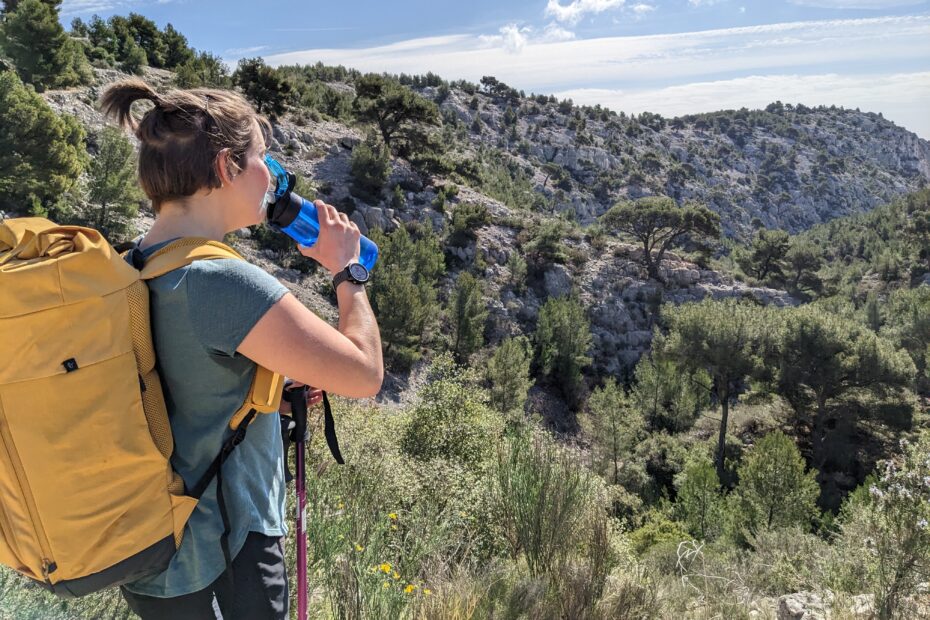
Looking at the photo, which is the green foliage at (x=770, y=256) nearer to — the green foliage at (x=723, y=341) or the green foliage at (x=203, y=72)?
the green foliage at (x=723, y=341)

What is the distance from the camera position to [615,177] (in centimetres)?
6775

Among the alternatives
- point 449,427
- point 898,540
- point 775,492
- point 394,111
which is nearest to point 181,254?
point 898,540

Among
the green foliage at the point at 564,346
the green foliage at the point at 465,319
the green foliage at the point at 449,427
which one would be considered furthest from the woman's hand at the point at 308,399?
the green foliage at the point at 564,346

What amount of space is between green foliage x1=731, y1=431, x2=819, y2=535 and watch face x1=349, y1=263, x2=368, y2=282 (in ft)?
49.5

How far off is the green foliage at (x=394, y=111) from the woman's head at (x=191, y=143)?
32.7m

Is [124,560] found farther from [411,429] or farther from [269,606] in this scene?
[411,429]

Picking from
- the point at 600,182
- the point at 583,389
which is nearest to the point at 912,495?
the point at 583,389

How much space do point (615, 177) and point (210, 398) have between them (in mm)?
71590

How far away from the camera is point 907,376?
58.5 feet

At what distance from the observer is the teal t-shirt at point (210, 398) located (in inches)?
38.7

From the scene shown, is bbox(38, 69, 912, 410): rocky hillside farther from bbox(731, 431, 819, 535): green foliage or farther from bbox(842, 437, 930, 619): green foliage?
bbox(731, 431, 819, 535): green foliage

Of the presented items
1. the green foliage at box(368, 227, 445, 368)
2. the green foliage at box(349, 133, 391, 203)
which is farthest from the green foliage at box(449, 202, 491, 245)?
the green foliage at box(368, 227, 445, 368)

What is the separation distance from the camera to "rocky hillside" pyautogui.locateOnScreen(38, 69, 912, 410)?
28625 mm

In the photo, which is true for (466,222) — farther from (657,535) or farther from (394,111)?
(657,535)
